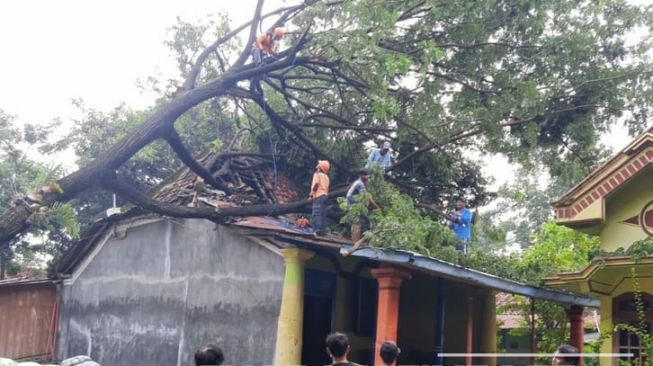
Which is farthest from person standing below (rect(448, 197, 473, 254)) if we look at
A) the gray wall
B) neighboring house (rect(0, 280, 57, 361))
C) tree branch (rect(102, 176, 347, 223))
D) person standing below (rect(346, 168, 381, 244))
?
neighboring house (rect(0, 280, 57, 361))

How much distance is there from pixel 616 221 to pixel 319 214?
14.8 feet

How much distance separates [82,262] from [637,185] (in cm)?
1079

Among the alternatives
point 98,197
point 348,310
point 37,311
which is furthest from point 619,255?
point 98,197

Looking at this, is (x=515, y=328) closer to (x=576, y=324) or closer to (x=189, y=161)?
(x=576, y=324)

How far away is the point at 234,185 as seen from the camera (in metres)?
14.4

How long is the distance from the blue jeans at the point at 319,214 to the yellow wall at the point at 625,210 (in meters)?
4.29

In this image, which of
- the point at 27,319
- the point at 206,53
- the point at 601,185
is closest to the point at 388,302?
the point at 601,185

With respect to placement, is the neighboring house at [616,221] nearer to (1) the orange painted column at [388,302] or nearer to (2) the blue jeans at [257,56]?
(1) the orange painted column at [388,302]

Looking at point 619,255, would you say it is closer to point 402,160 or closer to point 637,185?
point 637,185

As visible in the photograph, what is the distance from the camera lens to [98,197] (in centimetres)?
2353

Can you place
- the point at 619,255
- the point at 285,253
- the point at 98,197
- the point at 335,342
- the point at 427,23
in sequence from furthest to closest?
the point at 98,197
the point at 427,23
the point at 285,253
the point at 619,255
the point at 335,342

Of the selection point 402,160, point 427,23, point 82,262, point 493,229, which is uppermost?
point 427,23

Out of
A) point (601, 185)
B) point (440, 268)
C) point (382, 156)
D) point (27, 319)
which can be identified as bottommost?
point (27, 319)

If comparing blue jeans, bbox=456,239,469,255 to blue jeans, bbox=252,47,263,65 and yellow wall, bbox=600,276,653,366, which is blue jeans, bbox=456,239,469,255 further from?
blue jeans, bbox=252,47,263,65
